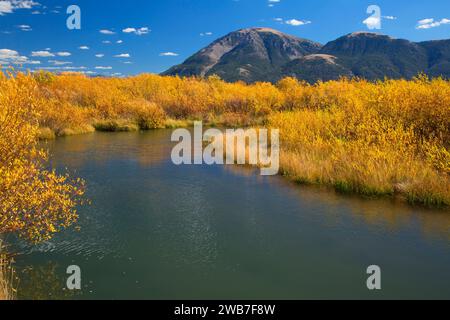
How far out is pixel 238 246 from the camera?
418 inches

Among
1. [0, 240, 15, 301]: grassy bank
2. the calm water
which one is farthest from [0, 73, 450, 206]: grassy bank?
[0, 240, 15, 301]: grassy bank

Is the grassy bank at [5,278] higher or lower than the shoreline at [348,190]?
lower

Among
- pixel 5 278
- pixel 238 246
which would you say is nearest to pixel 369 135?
pixel 238 246

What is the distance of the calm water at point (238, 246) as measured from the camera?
8.55 meters

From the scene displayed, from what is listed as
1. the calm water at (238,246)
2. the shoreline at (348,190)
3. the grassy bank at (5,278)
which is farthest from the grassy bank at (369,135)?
the grassy bank at (5,278)

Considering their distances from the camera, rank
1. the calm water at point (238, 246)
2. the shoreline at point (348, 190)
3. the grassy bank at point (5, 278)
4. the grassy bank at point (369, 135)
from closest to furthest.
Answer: the grassy bank at point (5, 278) < the calm water at point (238, 246) < the shoreline at point (348, 190) < the grassy bank at point (369, 135)

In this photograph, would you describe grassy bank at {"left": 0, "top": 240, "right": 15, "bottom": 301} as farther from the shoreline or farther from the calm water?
the shoreline

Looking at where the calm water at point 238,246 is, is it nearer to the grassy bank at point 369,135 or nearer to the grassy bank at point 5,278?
the grassy bank at point 5,278

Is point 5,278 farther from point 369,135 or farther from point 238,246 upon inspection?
point 369,135

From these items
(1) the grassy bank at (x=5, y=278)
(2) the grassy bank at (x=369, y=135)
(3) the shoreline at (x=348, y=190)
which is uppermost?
(2) the grassy bank at (x=369, y=135)

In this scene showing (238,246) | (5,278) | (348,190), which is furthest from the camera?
(348,190)

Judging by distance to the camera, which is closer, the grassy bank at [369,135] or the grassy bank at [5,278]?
the grassy bank at [5,278]

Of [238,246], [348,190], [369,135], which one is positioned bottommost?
[238,246]
